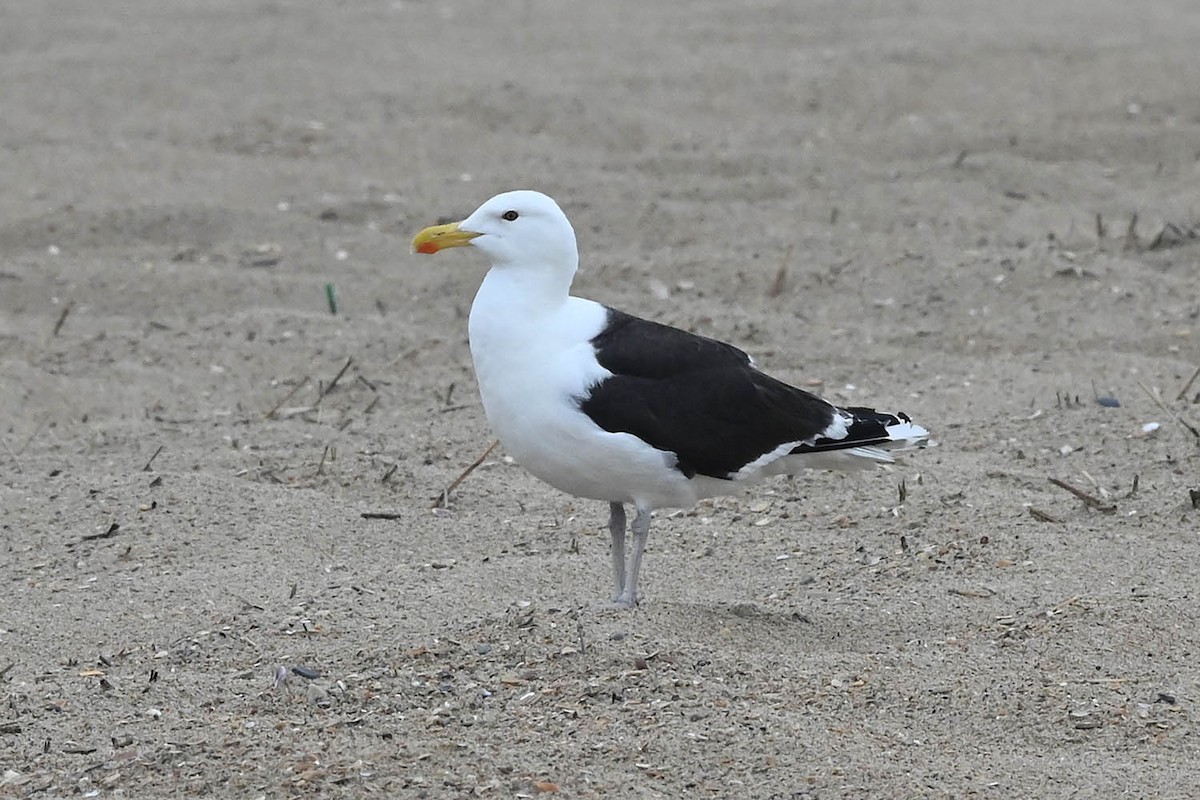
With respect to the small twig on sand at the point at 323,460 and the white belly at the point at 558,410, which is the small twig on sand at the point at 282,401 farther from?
the white belly at the point at 558,410

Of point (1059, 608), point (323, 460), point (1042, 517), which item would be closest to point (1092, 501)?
point (1042, 517)

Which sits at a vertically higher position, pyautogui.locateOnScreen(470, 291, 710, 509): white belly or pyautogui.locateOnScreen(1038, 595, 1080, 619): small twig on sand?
pyautogui.locateOnScreen(470, 291, 710, 509): white belly

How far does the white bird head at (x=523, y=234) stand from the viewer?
14.8 ft

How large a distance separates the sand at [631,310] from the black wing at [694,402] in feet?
1.37

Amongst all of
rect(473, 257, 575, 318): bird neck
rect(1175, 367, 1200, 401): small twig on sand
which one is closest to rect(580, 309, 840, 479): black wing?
rect(473, 257, 575, 318): bird neck

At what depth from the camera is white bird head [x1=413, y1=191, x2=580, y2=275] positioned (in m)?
4.50

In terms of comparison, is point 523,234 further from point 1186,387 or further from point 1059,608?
point 1186,387

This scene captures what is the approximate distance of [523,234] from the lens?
4516 millimetres

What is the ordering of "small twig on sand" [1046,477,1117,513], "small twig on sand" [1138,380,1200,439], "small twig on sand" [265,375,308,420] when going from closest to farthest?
"small twig on sand" [1046,477,1117,513]
"small twig on sand" [1138,380,1200,439]
"small twig on sand" [265,375,308,420]

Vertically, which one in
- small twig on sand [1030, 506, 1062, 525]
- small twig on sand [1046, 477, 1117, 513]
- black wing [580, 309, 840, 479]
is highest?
black wing [580, 309, 840, 479]

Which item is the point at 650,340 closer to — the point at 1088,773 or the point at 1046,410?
the point at 1088,773

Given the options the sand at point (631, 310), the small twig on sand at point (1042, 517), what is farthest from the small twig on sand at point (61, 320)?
the small twig on sand at point (1042, 517)

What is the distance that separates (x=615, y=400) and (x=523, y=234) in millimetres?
517

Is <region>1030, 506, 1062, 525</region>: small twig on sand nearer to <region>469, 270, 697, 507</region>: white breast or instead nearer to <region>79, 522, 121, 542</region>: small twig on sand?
<region>469, 270, 697, 507</region>: white breast
